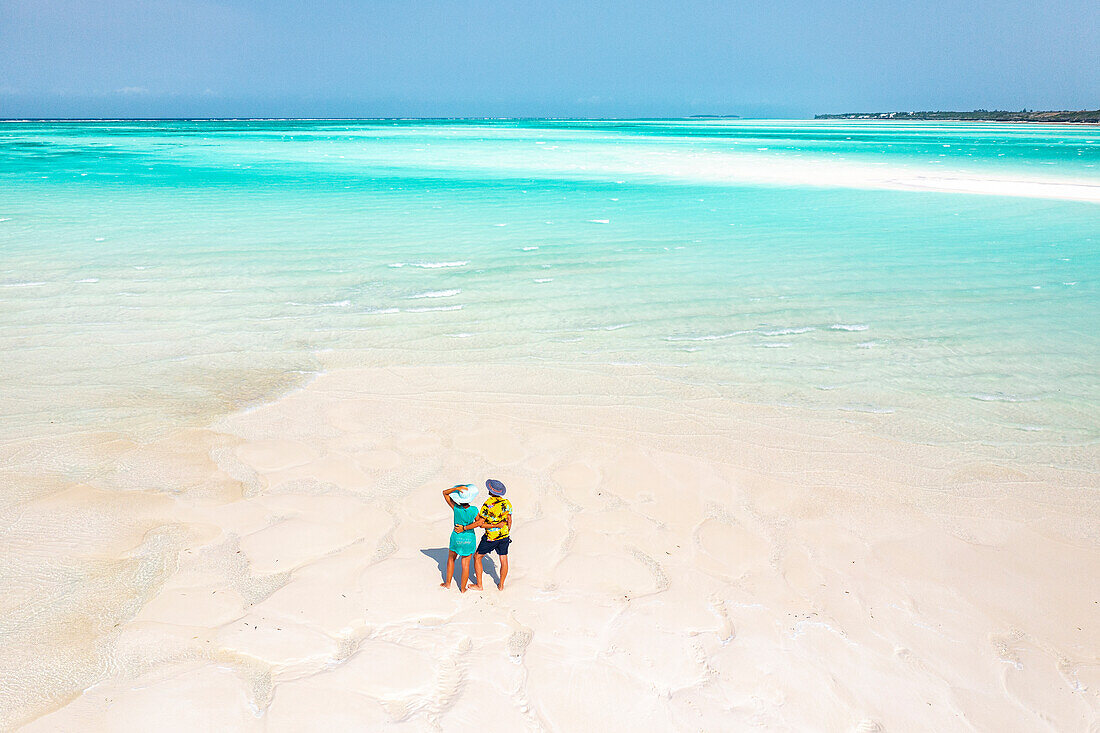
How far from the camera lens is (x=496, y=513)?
5129 millimetres

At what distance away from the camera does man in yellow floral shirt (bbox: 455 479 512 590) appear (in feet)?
16.7

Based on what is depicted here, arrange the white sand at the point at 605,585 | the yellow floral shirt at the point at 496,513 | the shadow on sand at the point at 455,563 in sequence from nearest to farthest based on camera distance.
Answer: the white sand at the point at 605,585
the yellow floral shirt at the point at 496,513
the shadow on sand at the point at 455,563

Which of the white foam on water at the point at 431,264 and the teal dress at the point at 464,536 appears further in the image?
the white foam on water at the point at 431,264

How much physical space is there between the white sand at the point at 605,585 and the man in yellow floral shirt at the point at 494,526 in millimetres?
223

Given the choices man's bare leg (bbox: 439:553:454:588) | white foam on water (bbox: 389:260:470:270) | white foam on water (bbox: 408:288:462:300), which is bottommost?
man's bare leg (bbox: 439:553:454:588)

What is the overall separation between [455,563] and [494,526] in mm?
556

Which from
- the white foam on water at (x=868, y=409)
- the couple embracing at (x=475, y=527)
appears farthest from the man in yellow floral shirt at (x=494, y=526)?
the white foam on water at (x=868, y=409)

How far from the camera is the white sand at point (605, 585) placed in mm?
4258

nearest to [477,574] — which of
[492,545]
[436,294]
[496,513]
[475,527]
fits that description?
[492,545]

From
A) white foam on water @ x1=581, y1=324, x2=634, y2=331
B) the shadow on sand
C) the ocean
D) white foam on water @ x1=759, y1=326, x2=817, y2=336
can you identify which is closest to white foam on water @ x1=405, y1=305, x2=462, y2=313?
the ocean

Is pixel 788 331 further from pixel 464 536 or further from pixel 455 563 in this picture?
pixel 464 536

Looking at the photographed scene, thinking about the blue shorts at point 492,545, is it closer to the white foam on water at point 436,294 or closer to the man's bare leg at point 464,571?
the man's bare leg at point 464,571

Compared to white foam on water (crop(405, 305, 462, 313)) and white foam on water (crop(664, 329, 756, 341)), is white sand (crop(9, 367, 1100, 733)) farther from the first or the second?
white foam on water (crop(405, 305, 462, 313))

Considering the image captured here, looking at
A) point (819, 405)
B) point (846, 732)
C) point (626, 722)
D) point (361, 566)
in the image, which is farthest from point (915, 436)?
point (361, 566)
